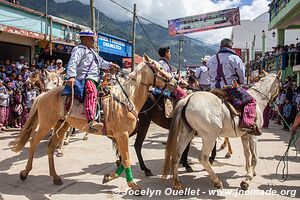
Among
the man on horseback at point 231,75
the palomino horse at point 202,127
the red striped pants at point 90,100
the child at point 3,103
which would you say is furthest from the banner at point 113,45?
the palomino horse at point 202,127

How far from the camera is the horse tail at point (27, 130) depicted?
5.39 m

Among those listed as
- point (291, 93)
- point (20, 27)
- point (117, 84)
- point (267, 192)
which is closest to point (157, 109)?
point (117, 84)

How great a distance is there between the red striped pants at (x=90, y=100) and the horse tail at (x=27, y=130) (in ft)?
3.99

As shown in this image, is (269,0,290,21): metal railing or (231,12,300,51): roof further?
(231,12,300,51): roof

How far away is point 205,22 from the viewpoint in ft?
95.8

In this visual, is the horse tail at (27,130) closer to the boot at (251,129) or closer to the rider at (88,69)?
the rider at (88,69)

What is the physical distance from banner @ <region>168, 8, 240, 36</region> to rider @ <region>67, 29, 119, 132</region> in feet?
79.6

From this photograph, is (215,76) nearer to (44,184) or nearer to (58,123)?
(58,123)

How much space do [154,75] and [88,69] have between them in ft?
3.47

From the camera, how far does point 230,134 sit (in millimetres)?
5012

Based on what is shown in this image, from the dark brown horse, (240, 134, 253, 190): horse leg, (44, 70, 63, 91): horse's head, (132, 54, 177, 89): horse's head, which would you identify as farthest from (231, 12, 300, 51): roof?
→ (132, 54, 177, 89): horse's head

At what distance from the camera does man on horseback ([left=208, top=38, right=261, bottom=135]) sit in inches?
196

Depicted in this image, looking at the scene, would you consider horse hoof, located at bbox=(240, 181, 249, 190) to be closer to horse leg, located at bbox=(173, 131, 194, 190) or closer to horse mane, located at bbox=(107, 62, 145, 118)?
horse leg, located at bbox=(173, 131, 194, 190)

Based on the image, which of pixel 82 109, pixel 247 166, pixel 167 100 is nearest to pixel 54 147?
pixel 82 109
